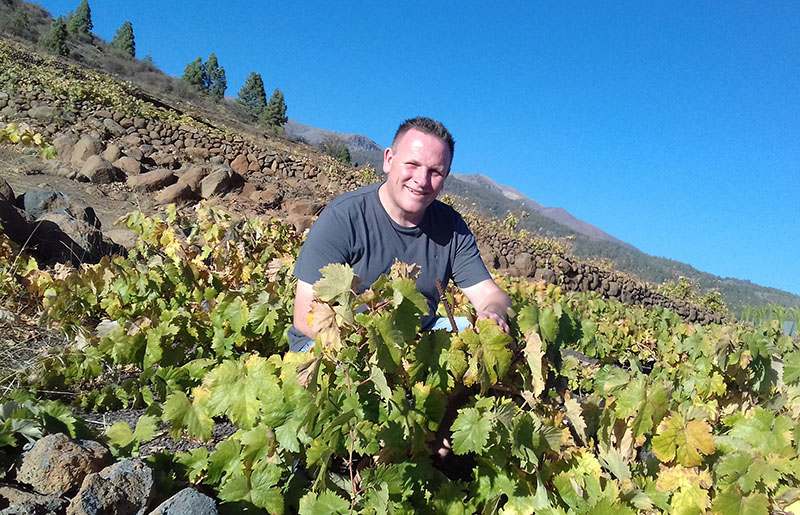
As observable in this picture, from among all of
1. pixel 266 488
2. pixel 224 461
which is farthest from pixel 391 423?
pixel 224 461

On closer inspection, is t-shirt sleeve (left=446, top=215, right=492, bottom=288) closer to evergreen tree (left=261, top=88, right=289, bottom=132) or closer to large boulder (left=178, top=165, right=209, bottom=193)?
large boulder (left=178, top=165, right=209, bottom=193)

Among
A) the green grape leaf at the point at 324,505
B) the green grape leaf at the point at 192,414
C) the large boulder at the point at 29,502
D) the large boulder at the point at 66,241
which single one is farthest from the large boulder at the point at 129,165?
the green grape leaf at the point at 324,505

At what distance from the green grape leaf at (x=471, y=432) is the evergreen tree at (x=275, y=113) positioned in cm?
3999

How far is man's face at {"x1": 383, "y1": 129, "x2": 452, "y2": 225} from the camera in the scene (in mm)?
2822

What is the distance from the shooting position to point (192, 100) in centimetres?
3944

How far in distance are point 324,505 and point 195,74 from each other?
1929 inches

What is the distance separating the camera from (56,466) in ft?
4.93

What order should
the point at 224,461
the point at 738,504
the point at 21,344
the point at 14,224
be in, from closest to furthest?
the point at 738,504
the point at 224,461
the point at 21,344
the point at 14,224

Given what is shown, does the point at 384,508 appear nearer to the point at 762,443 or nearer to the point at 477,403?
the point at 477,403

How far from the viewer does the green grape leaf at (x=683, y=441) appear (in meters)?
1.71

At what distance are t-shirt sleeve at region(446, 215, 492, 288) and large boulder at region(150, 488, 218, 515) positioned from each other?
190 cm

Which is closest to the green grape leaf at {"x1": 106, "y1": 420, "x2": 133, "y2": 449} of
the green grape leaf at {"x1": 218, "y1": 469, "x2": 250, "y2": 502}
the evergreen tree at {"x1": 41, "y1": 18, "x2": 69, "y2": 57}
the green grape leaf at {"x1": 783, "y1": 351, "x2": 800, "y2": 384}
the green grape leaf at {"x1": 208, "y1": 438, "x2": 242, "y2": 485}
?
the green grape leaf at {"x1": 208, "y1": 438, "x2": 242, "y2": 485}

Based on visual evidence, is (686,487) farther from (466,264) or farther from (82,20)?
(82,20)

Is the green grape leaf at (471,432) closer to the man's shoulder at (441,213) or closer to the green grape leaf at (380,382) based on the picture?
the green grape leaf at (380,382)
